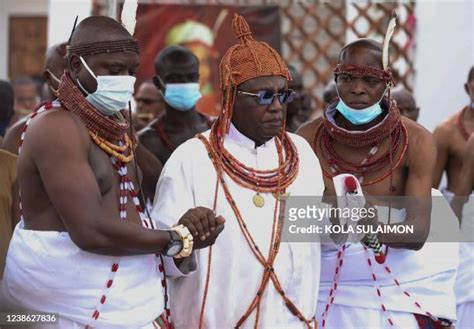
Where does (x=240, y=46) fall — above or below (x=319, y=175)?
above

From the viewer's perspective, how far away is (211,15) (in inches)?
444

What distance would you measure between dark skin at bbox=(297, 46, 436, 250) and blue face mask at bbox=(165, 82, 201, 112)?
5.33ft

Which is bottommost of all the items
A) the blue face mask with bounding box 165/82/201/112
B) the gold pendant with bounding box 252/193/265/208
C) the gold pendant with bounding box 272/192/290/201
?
the gold pendant with bounding box 252/193/265/208

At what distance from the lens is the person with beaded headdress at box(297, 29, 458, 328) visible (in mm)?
5430

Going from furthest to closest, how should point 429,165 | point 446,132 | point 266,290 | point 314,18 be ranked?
1. point 314,18
2. point 446,132
3. point 429,165
4. point 266,290

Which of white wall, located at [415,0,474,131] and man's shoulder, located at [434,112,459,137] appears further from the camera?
white wall, located at [415,0,474,131]

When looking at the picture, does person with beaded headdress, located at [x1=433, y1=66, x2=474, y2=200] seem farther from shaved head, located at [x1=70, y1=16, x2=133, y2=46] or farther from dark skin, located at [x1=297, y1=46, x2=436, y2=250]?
shaved head, located at [x1=70, y1=16, x2=133, y2=46]

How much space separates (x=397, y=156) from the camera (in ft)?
18.1

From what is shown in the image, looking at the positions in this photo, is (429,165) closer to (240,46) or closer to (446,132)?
(240,46)

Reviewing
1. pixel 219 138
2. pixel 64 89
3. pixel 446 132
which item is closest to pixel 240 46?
pixel 219 138

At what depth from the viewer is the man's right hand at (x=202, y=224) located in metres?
4.41

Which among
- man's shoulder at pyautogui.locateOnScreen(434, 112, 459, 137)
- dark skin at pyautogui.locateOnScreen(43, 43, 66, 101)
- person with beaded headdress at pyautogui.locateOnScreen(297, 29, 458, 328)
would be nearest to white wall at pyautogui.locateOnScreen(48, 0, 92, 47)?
dark skin at pyautogui.locateOnScreen(43, 43, 66, 101)

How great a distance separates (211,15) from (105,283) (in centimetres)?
722

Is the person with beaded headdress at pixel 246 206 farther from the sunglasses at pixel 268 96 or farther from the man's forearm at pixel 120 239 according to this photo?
the man's forearm at pixel 120 239
